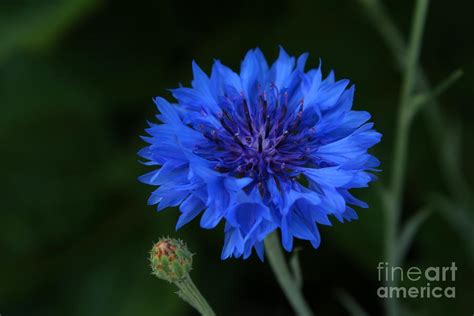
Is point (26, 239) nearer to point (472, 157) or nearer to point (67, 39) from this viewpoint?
point (67, 39)

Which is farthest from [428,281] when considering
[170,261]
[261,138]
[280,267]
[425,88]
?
[170,261]

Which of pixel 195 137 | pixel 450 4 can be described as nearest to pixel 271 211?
pixel 195 137

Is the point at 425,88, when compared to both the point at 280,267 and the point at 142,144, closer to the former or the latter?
the point at 280,267

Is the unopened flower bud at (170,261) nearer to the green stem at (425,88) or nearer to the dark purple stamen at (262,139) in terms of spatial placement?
the dark purple stamen at (262,139)

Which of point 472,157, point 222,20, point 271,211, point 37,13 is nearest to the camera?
point 271,211

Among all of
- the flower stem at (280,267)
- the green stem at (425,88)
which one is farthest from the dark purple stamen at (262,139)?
the green stem at (425,88)

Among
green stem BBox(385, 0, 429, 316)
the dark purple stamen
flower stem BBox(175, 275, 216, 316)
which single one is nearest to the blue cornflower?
the dark purple stamen
